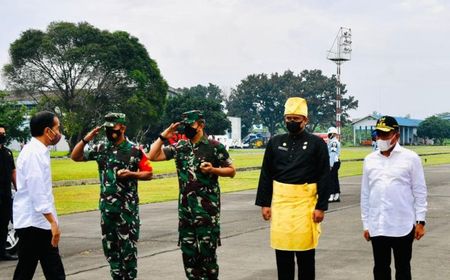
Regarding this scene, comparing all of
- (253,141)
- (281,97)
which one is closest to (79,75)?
(253,141)

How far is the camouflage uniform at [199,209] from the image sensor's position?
271 inches

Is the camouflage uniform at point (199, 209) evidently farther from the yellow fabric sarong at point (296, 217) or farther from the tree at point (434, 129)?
the tree at point (434, 129)

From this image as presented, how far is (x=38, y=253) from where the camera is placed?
6.20 metres

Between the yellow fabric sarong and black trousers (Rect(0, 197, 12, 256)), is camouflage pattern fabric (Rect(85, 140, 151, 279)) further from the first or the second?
black trousers (Rect(0, 197, 12, 256))

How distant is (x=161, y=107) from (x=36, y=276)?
6857cm

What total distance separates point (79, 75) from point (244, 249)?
2522 inches

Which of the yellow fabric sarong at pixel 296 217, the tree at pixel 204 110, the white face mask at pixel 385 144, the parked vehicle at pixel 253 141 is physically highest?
the tree at pixel 204 110

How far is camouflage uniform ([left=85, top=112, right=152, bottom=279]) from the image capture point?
7117 mm

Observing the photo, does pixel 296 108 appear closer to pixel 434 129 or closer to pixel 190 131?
pixel 190 131

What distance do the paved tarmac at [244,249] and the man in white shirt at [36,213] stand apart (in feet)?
8.54

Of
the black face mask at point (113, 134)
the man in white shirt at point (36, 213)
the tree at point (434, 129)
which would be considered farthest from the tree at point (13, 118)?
the tree at point (434, 129)

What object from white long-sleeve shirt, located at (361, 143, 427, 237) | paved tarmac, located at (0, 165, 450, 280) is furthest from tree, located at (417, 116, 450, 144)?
white long-sleeve shirt, located at (361, 143, 427, 237)

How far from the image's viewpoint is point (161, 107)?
7719 centimetres

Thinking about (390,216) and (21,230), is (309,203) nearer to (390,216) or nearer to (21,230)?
(390,216)
